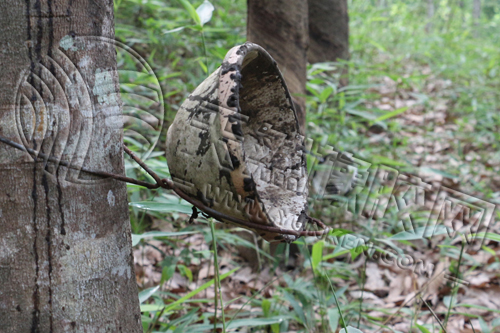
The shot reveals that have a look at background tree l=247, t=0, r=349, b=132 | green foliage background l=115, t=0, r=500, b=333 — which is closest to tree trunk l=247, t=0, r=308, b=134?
background tree l=247, t=0, r=349, b=132

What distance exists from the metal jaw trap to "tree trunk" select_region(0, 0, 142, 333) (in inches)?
1.4

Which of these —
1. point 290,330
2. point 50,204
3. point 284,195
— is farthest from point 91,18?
point 290,330

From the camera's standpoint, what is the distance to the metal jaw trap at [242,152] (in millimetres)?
648

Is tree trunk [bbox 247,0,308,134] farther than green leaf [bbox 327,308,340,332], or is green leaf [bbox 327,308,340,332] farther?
tree trunk [bbox 247,0,308,134]

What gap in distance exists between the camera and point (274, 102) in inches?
34.0

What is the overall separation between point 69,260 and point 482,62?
18.0 feet

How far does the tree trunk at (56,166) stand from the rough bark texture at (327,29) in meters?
2.57

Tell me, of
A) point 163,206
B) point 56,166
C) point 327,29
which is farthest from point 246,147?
point 327,29

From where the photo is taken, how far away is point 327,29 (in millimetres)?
3107

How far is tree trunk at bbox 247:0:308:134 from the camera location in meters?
1.77

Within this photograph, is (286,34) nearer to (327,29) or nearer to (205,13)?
(205,13)

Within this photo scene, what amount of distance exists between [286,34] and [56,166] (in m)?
1.32

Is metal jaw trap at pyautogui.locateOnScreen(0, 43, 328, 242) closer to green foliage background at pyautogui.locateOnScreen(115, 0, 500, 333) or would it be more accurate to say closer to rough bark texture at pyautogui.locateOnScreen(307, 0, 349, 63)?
green foliage background at pyautogui.locateOnScreen(115, 0, 500, 333)

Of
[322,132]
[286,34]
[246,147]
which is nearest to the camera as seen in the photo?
[246,147]
